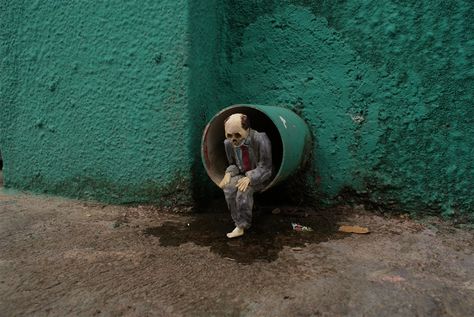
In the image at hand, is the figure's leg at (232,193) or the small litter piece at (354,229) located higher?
the figure's leg at (232,193)

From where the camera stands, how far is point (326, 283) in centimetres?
152

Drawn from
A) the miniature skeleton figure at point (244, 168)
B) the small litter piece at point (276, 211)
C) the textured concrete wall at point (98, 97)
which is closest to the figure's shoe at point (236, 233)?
the miniature skeleton figure at point (244, 168)

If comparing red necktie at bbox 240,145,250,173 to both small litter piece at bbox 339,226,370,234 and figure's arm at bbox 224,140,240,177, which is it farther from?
small litter piece at bbox 339,226,370,234

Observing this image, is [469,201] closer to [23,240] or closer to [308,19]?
[308,19]

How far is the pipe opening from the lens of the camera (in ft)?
7.17

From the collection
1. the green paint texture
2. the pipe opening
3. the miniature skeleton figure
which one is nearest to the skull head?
the miniature skeleton figure

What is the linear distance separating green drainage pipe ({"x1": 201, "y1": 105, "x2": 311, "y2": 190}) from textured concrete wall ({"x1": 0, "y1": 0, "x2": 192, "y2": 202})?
0.65 ft

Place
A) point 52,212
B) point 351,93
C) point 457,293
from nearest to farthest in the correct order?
point 457,293, point 351,93, point 52,212

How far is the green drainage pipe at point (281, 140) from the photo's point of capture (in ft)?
6.64

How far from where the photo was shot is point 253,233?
2059 millimetres

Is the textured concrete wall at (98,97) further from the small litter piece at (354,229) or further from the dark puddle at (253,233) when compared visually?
the small litter piece at (354,229)

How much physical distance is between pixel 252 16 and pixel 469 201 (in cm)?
171

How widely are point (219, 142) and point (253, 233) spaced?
625mm

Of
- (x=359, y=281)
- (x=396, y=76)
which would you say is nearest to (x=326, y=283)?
(x=359, y=281)
